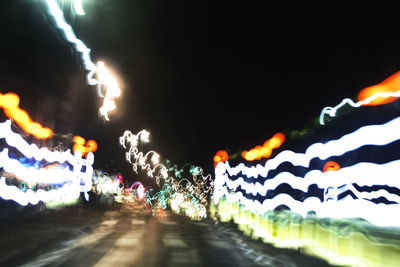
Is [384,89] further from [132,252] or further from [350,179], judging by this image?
[132,252]

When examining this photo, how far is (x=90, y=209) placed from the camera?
35875 millimetres

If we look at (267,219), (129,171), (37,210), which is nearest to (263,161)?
(267,219)

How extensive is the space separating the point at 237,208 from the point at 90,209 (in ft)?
57.4

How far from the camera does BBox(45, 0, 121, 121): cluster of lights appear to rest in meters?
10.7

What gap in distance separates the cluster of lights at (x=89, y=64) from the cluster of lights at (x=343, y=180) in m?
7.36

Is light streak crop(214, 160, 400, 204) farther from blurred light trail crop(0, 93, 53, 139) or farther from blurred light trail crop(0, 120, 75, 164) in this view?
blurred light trail crop(0, 120, 75, 164)

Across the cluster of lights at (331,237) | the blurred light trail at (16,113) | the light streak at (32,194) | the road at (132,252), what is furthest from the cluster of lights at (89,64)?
the cluster of lights at (331,237)

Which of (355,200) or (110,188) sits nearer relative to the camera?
(355,200)

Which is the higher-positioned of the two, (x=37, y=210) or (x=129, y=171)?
(x=129, y=171)

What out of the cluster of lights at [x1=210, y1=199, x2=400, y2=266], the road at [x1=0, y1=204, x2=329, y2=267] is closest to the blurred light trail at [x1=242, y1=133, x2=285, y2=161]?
the cluster of lights at [x1=210, y1=199, x2=400, y2=266]

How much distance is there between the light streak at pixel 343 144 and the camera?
8492 millimetres

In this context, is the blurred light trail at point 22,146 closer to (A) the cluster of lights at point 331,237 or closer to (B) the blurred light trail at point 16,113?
(B) the blurred light trail at point 16,113

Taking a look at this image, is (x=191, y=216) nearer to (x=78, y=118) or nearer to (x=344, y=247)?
(x=78, y=118)

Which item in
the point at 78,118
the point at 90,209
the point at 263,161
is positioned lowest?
the point at 90,209
